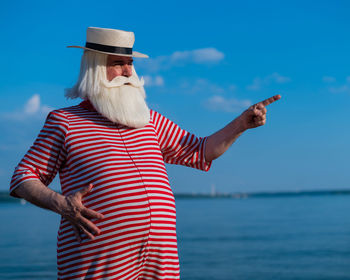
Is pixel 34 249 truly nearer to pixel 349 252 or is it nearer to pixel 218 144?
pixel 349 252

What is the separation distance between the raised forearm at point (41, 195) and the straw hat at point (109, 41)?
2.39ft

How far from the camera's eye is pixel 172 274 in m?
2.43

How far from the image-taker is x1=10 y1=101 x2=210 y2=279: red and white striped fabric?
231 cm

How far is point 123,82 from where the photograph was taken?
101 inches

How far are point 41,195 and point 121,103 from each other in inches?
22.4

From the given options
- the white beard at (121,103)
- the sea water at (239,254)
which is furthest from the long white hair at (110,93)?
the sea water at (239,254)

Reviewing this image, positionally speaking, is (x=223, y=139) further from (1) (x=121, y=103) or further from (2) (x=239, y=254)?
(2) (x=239, y=254)

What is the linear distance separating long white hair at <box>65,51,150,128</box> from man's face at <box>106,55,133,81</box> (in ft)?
0.09

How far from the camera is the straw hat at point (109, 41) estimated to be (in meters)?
2.61

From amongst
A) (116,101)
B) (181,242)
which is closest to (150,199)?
(116,101)

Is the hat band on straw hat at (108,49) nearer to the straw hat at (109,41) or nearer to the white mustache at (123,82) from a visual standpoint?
the straw hat at (109,41)

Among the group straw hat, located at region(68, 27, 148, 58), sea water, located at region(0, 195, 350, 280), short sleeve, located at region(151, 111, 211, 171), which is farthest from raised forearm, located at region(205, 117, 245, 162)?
sea water, located at region(0, 195, 350, 280)

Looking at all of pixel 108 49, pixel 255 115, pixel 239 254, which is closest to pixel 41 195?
pixel 108 49

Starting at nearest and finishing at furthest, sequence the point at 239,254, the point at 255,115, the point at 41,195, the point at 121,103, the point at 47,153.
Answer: the point at 41,195, the point at 47,153, the point at 121,103, the point at 255,115, the point at 239,254
